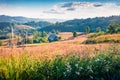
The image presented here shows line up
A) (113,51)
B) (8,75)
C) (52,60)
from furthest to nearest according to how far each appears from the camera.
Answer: (113,51), (52,60), (8,75)

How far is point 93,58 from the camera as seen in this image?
9.02 metres

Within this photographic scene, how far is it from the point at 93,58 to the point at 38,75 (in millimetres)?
1895

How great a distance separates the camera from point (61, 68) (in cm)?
841

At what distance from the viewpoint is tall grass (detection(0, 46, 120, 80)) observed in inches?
322

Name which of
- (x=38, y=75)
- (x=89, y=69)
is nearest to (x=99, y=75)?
(x=89, y=69)

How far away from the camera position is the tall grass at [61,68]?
8188mm

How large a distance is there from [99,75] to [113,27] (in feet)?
374

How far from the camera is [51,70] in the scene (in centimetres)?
831

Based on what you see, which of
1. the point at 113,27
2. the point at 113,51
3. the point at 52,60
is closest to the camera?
the point at 52,60

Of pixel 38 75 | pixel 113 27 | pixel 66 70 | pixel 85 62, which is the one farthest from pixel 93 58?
pixel 113 27

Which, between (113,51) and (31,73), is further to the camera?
(113,51)

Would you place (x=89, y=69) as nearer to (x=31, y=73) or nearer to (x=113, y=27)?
(x=31, y=73)

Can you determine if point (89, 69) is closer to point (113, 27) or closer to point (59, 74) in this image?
point (59, 74)

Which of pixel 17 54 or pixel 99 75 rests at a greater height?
pixel 17 54
